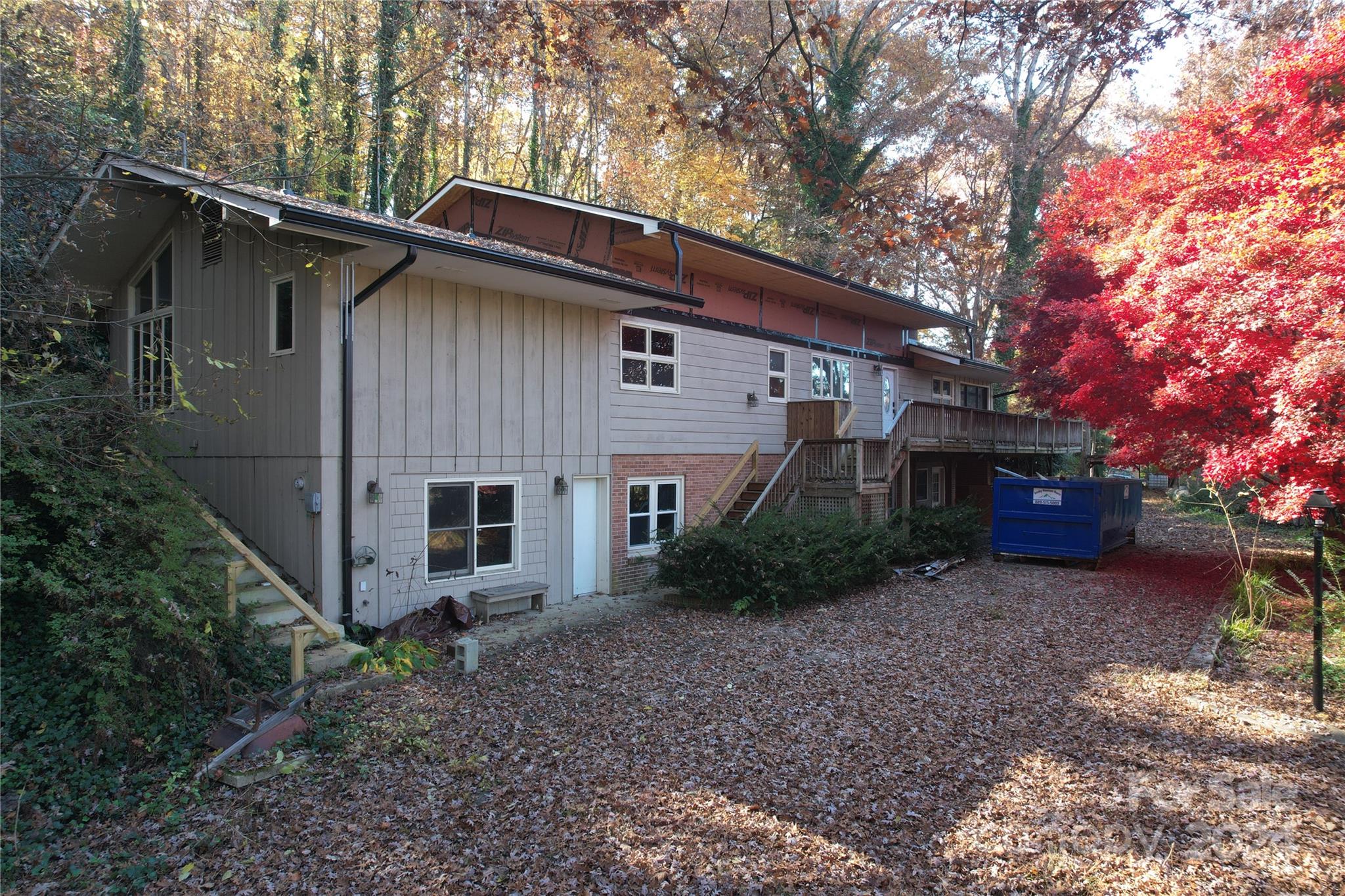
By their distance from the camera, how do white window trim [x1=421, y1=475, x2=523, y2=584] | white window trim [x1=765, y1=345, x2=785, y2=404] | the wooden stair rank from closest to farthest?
1. white window trim [x1=421, y1=475, x2=523, y2=584]
2. the wooden stair
3. white window trim [x1=765, y1=345, x2=785, y2=404]

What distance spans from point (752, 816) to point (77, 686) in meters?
5.07

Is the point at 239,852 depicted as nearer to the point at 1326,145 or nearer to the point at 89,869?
the point at 89,869

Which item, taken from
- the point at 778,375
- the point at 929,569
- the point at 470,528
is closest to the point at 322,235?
the point at 470,528

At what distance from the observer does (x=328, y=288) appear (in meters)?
8.73

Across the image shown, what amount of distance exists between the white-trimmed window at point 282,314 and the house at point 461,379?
35 millimetres

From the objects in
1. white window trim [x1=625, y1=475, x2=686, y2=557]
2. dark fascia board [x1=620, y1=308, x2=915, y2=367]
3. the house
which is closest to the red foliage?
the house

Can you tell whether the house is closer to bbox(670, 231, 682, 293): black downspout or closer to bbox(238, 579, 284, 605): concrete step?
bbox(670, 231, 682, 293): black downspout

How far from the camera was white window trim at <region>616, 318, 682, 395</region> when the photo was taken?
40.1 feet

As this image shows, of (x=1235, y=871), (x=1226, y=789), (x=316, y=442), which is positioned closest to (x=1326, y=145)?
(x=1226, y=789)

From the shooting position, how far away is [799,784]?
524 cm

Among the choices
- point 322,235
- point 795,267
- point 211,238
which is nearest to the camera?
point 322,235

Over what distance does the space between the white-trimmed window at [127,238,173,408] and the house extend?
6 centimetres

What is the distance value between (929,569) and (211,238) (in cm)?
1296

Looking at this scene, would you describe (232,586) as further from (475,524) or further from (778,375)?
(778,375)
